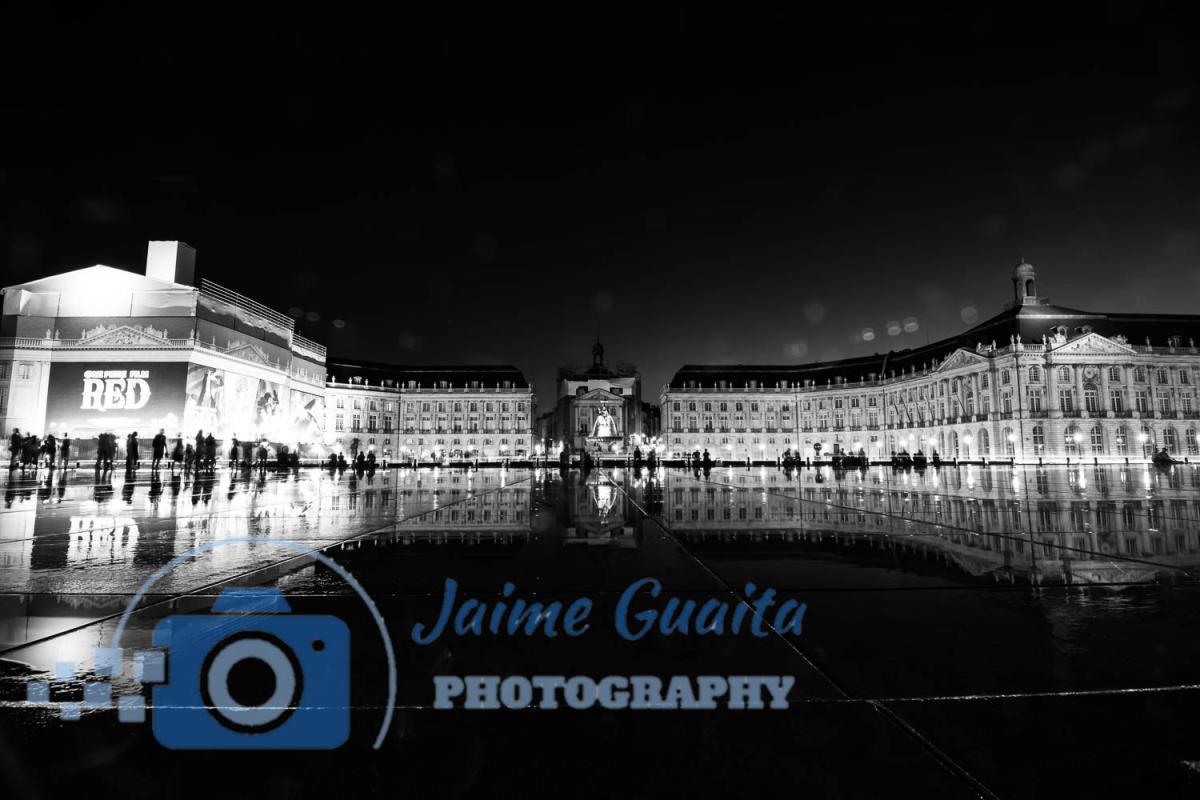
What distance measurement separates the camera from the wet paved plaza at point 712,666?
4.53 feet

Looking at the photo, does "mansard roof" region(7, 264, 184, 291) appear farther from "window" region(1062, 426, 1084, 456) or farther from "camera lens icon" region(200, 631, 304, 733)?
"window" region(1062, 426, 1084, 456)

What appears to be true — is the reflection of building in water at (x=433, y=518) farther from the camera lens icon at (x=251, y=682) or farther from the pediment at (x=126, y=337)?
the pediment at (x=126, y=337)

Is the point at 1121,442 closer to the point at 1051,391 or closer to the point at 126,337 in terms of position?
the point at 1051,391

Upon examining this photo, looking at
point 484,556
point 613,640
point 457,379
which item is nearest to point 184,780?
point 613,640

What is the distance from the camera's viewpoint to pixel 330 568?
3975mm

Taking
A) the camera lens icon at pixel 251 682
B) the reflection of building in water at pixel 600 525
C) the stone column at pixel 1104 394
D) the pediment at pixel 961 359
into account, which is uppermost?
the pediment at pixel 961 359

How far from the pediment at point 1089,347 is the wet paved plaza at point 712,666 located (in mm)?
79812

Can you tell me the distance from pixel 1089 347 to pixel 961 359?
40.9 ft

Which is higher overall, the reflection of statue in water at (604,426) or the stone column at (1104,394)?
the stone column at (1104,394)

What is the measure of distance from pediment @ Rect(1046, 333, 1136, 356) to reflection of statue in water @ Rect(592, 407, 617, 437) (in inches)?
2244

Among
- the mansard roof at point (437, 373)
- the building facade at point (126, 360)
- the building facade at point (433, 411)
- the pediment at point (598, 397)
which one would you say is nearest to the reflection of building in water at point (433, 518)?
the building facade at point (126, 360)

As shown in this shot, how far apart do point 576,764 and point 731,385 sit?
10968 cm

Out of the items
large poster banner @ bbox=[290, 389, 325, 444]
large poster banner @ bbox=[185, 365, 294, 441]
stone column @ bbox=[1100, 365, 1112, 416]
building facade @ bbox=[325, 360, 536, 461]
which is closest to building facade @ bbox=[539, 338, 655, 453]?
building facade @ bbox=[325, 360, 536, 461]

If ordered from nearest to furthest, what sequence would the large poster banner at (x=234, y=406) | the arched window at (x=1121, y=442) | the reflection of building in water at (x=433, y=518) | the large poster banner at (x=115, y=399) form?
1. the reflection of building in water at (x=433, y=518)
2. the large poster banner at (x=115, y=399)
3. the large poster banner at (x=234, y=406)
4. the arched window at (x=1121, y=442)
